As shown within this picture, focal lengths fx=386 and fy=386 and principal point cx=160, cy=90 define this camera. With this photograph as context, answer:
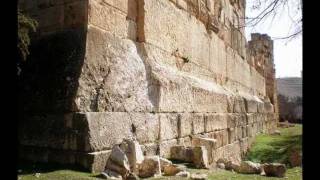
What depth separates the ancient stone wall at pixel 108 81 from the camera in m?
4.20

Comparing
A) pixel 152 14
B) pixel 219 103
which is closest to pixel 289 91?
pixel 219 103

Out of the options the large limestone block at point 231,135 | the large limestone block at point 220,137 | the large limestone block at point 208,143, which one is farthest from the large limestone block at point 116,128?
the large limestone block at point 231,135

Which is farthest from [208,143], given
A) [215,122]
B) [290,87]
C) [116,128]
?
[290,87]

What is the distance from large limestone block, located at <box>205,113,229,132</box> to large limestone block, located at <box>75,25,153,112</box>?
252cm

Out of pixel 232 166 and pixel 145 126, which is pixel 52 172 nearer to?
pixel 145 126

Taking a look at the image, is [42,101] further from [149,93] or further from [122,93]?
[149,93]

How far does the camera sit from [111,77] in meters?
4.70

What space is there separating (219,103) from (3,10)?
293 inches

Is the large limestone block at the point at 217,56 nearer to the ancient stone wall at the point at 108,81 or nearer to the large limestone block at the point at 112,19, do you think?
the ancient stone wall at the point at 108,81

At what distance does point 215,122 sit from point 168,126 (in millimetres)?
2656

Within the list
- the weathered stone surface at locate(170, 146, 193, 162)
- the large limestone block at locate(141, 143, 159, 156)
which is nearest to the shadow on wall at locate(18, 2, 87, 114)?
the large limestone block at locate(141, 143, 159, 156)

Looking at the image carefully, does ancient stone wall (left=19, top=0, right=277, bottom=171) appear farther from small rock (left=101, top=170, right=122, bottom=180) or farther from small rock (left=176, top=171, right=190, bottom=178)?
small rock (left=176, top=171, right=190, bottom=178)

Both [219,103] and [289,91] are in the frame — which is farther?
[289,91]
